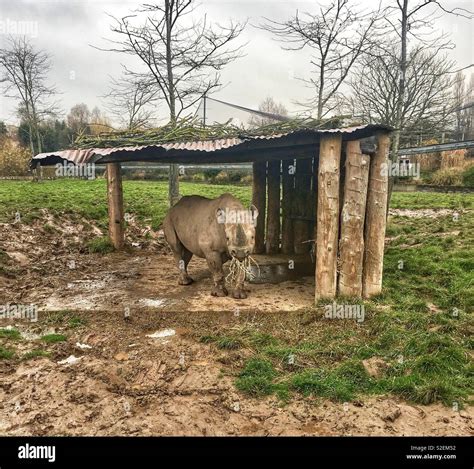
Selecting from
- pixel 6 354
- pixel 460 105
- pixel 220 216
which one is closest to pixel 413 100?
pixel 460 105

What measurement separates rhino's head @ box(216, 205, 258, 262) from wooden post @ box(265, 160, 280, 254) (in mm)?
4472

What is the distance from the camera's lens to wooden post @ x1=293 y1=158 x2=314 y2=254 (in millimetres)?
11039

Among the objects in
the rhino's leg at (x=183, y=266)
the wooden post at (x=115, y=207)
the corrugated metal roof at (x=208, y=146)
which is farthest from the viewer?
the wooden post at (x=115, y=207)

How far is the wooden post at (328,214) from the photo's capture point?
7.04 meters

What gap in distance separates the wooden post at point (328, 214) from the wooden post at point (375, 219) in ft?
2.08

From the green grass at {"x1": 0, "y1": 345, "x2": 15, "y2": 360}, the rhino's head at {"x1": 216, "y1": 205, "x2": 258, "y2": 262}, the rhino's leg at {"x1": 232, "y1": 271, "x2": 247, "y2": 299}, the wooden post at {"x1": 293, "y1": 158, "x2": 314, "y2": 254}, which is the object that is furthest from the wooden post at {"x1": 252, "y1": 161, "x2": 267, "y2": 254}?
the green grass at {"x1": 0, "y1": 345, "x2": 15, "y2": 360}

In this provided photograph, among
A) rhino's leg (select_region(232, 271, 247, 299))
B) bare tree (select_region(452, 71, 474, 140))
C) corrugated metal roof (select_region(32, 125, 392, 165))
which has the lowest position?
rhino's leg (select_region(232, 271, 247, 299))

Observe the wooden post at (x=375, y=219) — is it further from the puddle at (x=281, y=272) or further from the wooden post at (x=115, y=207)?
the wooden post at (x=115, y=207)

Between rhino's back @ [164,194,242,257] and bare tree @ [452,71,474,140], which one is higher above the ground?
bare tree @ [452,71,474,140]

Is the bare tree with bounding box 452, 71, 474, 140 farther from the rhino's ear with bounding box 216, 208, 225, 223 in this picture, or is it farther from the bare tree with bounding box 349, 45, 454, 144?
the rhino's ear with bounding box 216, 208, 225, 223

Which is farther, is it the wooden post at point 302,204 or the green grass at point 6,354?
the wooden post at point 302,204

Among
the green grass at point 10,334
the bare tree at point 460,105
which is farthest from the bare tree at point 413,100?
the green grass at point 10,334

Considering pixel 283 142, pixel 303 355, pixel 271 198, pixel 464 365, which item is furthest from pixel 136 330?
pixel 271 198
